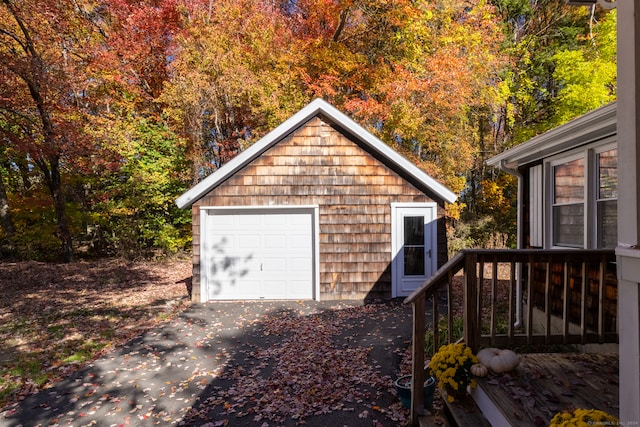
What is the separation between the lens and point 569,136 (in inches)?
199

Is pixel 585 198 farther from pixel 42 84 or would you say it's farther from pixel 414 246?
pixel 42 84

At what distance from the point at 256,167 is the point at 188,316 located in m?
3.67

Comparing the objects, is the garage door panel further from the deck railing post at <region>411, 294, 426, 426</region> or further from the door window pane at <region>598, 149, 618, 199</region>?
the door window pane at <region>598, 149, 618, 199</region>

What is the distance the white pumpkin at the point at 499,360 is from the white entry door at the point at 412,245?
5.67 meters

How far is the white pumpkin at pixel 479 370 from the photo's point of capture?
322 cm

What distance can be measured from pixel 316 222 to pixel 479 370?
20.2ft

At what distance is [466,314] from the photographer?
3.44 metres

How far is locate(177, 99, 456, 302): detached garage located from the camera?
9070 mm

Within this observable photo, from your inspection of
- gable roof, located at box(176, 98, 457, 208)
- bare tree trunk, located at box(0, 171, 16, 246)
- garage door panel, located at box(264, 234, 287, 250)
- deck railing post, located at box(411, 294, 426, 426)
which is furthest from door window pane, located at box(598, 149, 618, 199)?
bare tree trunk, located at box(0, 171, 16, 246)

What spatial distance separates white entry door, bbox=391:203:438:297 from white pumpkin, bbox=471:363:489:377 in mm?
5793

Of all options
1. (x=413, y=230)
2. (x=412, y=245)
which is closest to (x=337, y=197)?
(x=413, y=230)

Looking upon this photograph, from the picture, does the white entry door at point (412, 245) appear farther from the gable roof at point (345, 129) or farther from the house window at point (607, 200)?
the house window at point (607, 200)

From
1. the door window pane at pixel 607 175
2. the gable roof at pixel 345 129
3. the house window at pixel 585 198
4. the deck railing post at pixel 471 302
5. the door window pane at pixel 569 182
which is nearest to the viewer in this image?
the deck railing post at pixel 471 302

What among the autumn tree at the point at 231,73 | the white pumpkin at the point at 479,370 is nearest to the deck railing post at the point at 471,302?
the white pumpkin at the point at 479,370
